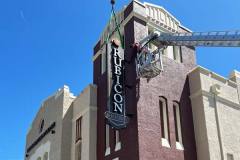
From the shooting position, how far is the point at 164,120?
29.4m

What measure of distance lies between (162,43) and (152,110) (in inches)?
223

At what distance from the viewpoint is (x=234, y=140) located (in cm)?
3105

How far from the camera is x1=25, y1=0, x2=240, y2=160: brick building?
28.1 m

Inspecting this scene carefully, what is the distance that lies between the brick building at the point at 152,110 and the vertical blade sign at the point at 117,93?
1.64 feet

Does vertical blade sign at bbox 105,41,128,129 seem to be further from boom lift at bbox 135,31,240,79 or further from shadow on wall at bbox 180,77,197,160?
shadow on wall at bbox 180,77,197,160

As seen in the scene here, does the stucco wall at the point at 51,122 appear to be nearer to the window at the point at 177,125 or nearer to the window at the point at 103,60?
the window at the point at 103,60

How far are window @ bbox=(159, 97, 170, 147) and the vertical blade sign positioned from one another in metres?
3.00

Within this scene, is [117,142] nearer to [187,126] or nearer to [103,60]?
[187,126]

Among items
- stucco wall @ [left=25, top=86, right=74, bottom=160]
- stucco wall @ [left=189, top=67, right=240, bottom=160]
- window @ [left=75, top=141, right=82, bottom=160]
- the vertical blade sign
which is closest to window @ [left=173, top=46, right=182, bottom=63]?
stucco wall @ [left=189, top=67, right=240, bottom=160]

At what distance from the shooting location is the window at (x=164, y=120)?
93.6 ft

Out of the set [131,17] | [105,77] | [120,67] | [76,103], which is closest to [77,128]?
[76,103]

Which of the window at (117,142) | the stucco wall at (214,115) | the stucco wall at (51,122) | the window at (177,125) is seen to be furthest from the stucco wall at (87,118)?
the stucco wall at (214,115)

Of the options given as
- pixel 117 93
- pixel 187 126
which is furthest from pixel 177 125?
pixel 117 93

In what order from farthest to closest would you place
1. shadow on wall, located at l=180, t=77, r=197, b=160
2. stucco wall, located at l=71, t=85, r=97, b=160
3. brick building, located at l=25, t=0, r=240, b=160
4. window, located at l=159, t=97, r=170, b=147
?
stucco wall, located at l=71, t=85, r=97, b=160, shadow on wall, located at l=180, t=77, r=197, b=160, window, located at l=159, t=97, r=170, b=147, brick building, located at l=25, t=0, r=240, b=160
